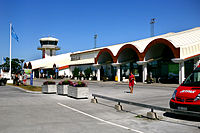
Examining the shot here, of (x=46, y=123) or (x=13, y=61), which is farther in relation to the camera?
(x=13, y=61)

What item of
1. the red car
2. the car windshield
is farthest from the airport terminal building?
the red car

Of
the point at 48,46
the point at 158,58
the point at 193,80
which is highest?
the point at 48,46

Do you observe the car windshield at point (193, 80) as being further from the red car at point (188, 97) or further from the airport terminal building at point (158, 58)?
the airport terminal building at point (158, 58)

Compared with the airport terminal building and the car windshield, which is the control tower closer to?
the airport terminal building

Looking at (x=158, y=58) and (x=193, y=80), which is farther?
(x=158, y=58)

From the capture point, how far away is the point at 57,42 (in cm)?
9806

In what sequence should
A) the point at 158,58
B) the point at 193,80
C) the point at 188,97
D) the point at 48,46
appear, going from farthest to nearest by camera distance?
the point at 48,46
the point at 158,58
the point at 193,80
the point at 188,97

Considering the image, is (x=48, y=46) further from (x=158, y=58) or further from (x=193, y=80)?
(x=193, y=80)

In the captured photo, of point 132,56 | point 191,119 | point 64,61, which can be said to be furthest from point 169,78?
point 64,61

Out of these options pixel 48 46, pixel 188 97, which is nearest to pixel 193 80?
pixel 188 97

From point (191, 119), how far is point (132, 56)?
36.7 meters

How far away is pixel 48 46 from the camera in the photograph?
95.2 m

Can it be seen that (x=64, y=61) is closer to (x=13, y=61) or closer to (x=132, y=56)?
(x=13, y=61)

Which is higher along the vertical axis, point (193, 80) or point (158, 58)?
point (158, 58)
